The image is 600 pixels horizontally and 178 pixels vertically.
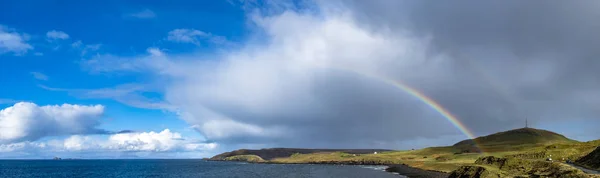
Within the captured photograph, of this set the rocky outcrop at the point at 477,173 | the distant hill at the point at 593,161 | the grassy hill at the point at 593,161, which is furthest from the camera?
the distant hill at the point at 593,161

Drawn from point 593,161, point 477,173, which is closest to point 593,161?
point 593,161

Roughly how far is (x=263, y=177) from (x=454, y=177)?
71273 millimetres

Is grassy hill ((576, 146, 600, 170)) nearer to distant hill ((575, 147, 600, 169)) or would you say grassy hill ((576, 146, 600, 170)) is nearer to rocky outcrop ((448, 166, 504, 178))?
distant hill ((575, 147, 600, 169))

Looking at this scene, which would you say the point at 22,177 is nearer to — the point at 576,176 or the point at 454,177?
the point at 454,177

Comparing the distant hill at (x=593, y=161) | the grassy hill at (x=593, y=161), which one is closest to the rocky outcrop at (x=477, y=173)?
the grassy hill at (x=593, y=161)

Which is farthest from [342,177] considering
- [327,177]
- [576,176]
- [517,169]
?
[576,176]

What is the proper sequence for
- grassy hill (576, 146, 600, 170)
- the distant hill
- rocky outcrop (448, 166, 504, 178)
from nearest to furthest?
rocky outcrop (448, 166, 504, 178) → grassy hill (576, 146, 600, 170) → the distant hill

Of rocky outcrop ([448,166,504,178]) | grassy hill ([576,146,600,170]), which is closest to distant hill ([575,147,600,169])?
grassy hill ([576,146,600,170])

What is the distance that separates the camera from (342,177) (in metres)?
130

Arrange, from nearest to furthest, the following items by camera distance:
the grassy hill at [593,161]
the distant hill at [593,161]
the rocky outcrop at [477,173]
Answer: the rocky outcrop at [477,173]
the grassy hill at [593,161]
the distant hill at [593,161]

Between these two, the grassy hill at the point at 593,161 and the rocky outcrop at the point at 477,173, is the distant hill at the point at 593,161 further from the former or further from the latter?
the rocky outcrop at the point at 477,173

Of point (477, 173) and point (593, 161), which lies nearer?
point (477, 173)

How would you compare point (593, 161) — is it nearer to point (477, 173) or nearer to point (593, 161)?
point (593, 161)

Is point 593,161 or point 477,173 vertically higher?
point 593,161
